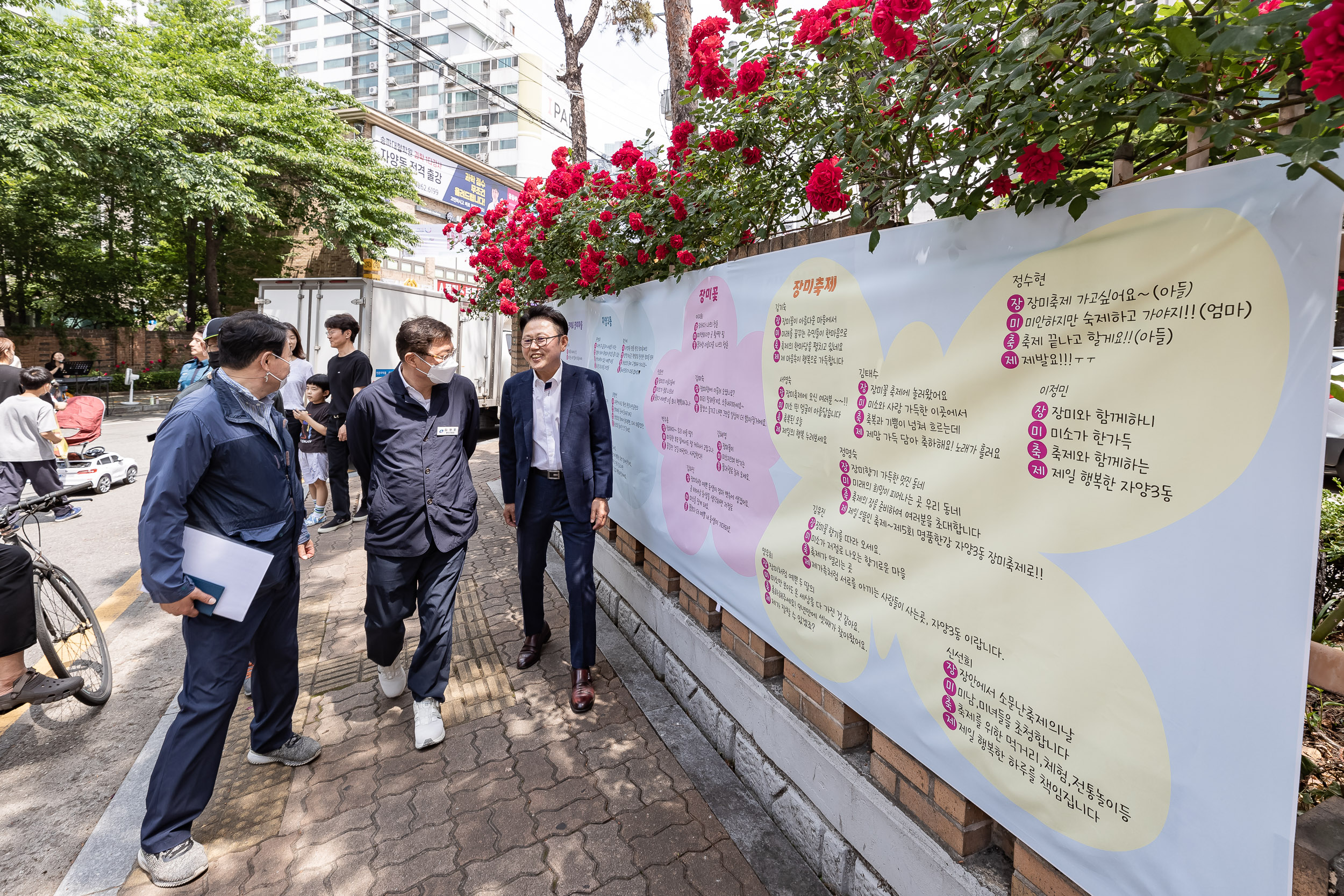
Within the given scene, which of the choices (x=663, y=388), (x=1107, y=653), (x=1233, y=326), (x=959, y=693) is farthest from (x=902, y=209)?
(x=663, y=388)

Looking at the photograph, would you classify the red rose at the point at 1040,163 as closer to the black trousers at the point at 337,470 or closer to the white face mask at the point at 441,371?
the white face mask at the point at 441,371

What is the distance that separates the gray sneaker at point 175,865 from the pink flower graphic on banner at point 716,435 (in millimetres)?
2273

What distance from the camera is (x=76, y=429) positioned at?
8.40 meters

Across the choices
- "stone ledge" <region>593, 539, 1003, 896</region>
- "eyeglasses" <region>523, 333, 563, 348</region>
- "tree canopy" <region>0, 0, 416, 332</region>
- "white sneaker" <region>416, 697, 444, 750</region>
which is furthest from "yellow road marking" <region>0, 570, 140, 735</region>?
"tree canopy" <region>0, 0, 416, 332</region>

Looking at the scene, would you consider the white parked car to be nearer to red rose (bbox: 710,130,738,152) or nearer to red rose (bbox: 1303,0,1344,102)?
red rose (bbox: 710,130,738,152)

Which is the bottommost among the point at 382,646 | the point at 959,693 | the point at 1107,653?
the point at 382,646

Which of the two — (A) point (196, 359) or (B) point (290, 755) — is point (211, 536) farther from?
(A) point (196, 359)

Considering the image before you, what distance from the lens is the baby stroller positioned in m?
8.36

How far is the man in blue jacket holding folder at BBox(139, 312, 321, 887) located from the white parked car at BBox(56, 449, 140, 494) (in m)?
6.89

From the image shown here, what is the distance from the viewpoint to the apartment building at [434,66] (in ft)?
197

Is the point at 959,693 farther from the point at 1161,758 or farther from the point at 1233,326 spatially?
the point at 1233,326

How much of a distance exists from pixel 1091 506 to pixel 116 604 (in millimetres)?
6187

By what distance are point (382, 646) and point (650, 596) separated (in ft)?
4.84

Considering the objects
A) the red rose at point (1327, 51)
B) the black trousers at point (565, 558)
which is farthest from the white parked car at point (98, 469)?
the red rose at point (1327, 51)
